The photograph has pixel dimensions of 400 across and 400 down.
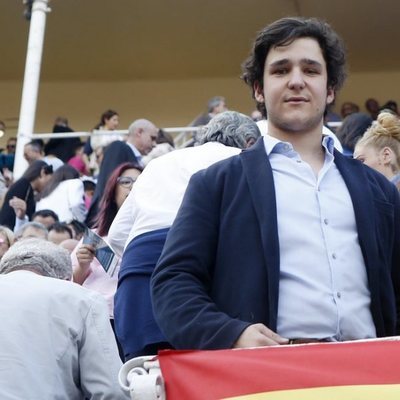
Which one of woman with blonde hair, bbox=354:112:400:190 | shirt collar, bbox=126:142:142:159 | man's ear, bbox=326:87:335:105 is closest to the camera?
man's ear, bbox=326:87:335:105

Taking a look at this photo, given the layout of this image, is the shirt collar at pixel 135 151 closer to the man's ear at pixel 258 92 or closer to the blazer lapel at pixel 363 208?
the man's ear at pixel 258 92

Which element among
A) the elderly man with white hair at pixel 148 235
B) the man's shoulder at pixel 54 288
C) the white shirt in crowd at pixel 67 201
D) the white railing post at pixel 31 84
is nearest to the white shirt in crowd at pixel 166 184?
the elderly man with white hair at pixel 148 235

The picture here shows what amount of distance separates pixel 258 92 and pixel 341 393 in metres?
1.24

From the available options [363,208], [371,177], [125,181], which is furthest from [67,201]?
[363,208]

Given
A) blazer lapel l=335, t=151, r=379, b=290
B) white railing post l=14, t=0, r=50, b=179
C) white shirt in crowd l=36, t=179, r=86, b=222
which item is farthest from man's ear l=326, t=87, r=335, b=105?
white railing post l=14, t=0, r=50, b=179

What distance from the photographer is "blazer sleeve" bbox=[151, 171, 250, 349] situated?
10.2 feet

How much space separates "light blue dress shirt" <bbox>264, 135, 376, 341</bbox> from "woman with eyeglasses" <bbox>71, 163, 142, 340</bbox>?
2258 millimetres

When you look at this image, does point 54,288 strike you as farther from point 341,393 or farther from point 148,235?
point 341,393

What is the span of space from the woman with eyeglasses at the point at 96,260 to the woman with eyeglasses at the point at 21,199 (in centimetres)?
384

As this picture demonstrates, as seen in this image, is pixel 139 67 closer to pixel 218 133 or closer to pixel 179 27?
pixel 179 27

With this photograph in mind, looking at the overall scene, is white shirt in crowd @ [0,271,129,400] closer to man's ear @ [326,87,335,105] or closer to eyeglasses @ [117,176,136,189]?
man's ear @ [326,87,335,105]

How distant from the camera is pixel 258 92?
3742 millimetres

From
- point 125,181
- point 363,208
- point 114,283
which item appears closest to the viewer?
point 363,208

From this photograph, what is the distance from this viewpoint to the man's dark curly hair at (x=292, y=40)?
360 centimetres
